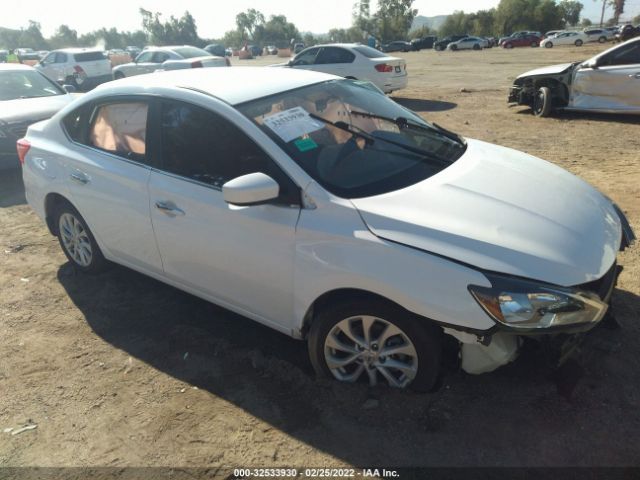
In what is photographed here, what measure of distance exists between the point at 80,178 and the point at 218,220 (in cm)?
153

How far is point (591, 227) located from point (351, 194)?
50.7 inches

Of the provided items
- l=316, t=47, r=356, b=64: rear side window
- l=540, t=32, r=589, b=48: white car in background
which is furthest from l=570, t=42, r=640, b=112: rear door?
l=540, t=32, r=589, b=48: white car in background

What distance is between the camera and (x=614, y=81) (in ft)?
28.7

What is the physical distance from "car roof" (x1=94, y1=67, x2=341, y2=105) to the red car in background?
49954mm

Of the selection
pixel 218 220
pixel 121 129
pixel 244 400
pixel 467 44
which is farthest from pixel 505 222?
pixel 467 44

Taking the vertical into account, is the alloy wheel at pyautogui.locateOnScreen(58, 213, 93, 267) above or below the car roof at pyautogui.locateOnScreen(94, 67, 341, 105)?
below

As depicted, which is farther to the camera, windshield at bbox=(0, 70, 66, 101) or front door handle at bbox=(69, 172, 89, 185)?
windshield at bbox=(0, 70, 66, 101)

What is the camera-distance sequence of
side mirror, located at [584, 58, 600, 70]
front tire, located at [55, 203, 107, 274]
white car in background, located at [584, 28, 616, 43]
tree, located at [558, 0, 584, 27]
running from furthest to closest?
tree, located at [558, 0, 584, 27]
white car in background, located at [584, 28, 616, 43]
side mirror, located at [584, 58, 600, 70]
front tire, located at [55, 203, 107, 274]

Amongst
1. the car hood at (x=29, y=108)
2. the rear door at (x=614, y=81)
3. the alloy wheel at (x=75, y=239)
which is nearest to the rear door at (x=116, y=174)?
the alloy wheel at (x=75, y=239)

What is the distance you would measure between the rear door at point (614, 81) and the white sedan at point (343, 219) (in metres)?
7.01

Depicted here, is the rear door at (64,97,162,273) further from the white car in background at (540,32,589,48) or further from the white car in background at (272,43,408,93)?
the white car in background at (540,32,589,48)

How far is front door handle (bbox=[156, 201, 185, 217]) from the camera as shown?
9.88 ft

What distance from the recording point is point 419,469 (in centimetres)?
226

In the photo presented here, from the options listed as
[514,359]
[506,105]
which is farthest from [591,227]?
[506,105]
